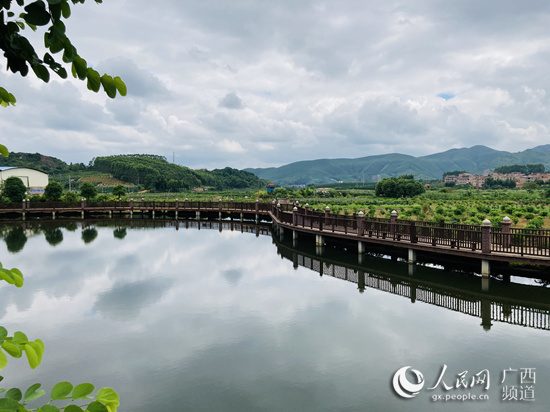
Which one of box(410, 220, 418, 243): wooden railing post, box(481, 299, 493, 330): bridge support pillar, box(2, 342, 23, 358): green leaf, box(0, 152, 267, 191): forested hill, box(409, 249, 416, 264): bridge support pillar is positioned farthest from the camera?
box(0, 152, 267, 191): forested hill

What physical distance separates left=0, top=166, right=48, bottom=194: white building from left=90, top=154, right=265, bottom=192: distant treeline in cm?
2782

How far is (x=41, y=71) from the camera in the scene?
1490mm

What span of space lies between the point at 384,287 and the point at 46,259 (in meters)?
16.0

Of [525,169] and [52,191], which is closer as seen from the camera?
[52,191]

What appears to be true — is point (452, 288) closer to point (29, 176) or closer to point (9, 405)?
point (9, 405)

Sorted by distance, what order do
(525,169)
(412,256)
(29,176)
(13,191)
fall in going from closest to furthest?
1. (412,256)
2. (13,191)
3. (29,176)
4. (525,169)

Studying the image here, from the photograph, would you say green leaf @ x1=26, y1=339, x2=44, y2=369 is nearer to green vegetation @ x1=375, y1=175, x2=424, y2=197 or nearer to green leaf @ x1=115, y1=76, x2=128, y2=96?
green leaf @ x1=115, y1=76, x2=128, y2=96

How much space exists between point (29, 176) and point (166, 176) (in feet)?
139

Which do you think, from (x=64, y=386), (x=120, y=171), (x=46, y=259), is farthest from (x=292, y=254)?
(x=120, y=171)

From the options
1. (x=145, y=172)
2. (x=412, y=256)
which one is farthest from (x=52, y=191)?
(x=145, y=172)

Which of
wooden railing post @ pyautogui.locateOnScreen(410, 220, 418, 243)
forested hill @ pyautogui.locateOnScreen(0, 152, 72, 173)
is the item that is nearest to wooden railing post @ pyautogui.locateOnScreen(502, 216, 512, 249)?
wooden railing post @ pyautogui.locateOnScreen(410, 220, 418, 243)

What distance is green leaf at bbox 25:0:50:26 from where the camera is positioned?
1.25 metres

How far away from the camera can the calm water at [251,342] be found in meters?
6.77

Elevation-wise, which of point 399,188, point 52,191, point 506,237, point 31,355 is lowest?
point 506,237
